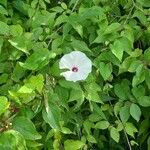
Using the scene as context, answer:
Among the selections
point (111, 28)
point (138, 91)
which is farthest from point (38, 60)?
point (138, 91)

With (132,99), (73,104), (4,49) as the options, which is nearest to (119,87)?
(132,99)

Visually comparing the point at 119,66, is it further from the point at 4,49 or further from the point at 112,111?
the point at 4,49

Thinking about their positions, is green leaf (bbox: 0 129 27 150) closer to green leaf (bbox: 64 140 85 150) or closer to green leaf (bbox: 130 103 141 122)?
green leaf (bbox: 64 140 85 150)

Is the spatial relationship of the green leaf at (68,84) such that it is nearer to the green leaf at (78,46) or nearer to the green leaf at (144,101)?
the green leaf at (78,46)

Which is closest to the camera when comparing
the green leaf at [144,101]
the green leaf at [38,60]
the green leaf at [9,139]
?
the green leaf at [9,139]

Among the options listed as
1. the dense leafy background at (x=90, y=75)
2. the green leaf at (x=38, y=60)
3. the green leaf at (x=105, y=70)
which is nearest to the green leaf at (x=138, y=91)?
the dense leafy background at (x=90, y=75)

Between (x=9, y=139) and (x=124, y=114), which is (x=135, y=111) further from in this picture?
(x=9, y=139)
